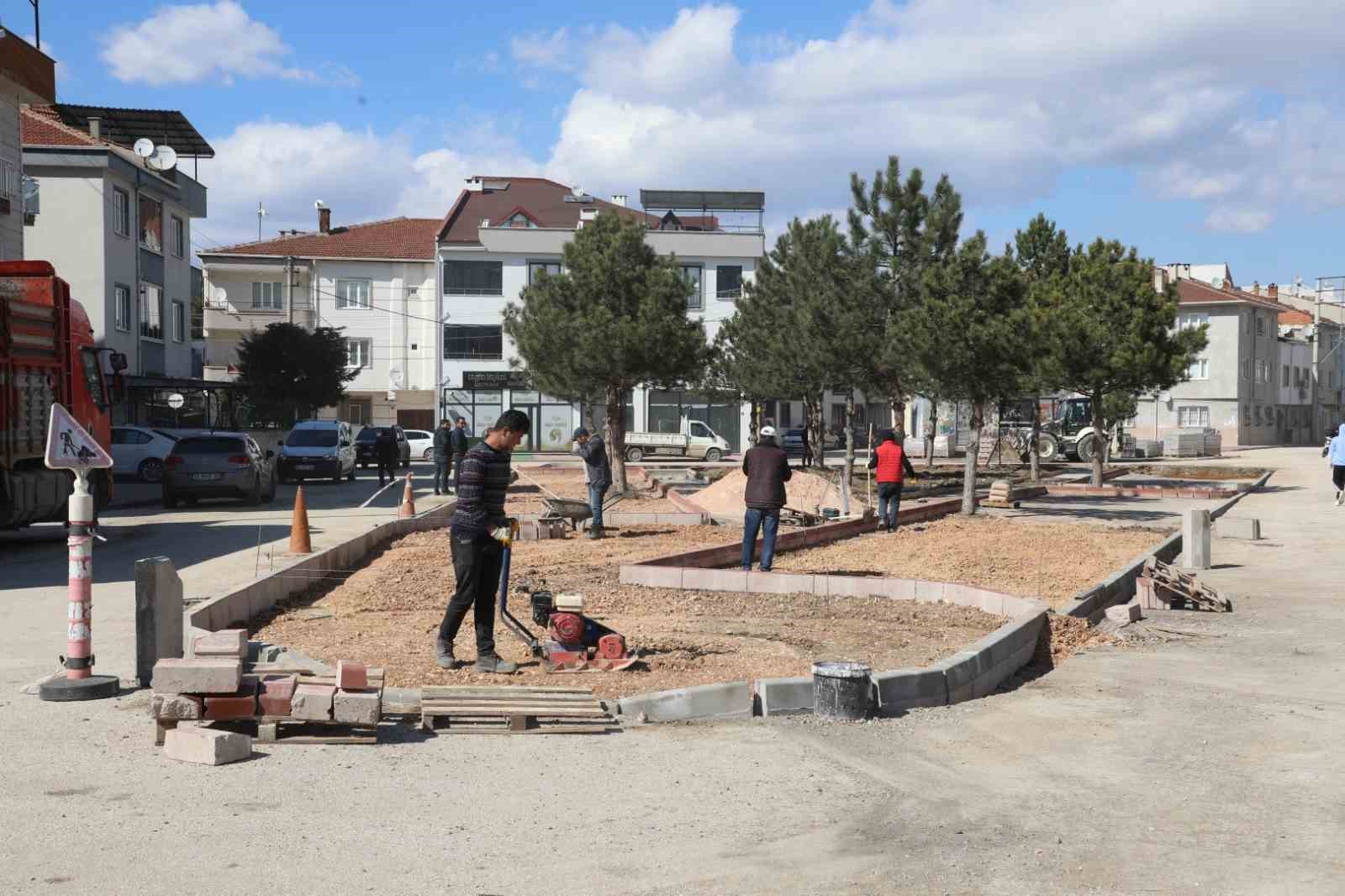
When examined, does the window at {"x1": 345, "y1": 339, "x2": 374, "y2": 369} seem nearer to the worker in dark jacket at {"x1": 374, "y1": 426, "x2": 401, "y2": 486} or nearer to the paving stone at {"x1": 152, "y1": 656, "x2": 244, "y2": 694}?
the worker in dark jacket at {"x1": 374, "y1": 426, "x2": 401, "y2": 486}

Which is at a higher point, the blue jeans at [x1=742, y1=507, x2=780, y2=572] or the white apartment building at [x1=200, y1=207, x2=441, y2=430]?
the white apartment building at [x1=200, y1=207, x2=441, y2=430]

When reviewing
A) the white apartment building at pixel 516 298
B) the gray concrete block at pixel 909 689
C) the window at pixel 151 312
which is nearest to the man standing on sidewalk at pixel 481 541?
the gray concrete block at pixel 909 689

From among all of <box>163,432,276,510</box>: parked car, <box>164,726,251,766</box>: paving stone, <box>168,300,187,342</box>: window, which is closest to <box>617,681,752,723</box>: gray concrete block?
<box>164,726,251,766</box>: paving stone

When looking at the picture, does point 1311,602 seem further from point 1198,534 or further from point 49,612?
point 49,612

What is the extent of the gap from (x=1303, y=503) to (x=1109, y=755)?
2599 centimetres

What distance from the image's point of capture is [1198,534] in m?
17.7

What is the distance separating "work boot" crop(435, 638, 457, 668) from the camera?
30.6 ft

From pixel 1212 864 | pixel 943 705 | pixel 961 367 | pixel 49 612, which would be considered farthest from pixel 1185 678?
pixel 961 367

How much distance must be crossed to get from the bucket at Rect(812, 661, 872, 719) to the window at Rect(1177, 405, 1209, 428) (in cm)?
7920

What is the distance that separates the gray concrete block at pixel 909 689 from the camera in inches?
324

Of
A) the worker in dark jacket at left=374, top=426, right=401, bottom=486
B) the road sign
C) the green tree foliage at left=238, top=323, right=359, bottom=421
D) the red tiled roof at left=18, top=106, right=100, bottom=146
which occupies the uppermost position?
the red tiled roof at left=18, top=106, right=100, bottom=146

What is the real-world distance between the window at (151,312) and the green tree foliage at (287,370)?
674 centimetres

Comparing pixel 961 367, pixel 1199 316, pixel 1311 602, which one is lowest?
pixel 1311 602

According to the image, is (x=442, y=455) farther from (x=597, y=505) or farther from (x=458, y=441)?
(x=597, y=505)
